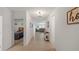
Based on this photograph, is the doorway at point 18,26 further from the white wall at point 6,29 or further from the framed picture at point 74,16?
the framed picture at point 74,16

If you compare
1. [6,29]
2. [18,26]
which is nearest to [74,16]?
[18,26]

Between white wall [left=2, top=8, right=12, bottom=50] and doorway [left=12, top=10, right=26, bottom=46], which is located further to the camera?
doorway [left=12, top=10, right=26, bottom=46]

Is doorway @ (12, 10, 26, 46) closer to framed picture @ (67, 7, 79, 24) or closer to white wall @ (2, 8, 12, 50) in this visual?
white wall @ (2, 8, 12, 50)

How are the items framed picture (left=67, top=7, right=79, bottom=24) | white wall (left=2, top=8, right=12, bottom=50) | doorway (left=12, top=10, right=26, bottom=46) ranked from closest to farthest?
framed picture (left=67, top=7, right=79, bottom=24) < white wall (left=2, top=8, right=12, bottom=50) < doorway (left=12, top=10, right=26, bottom=46)

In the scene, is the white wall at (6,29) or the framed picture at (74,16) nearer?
the framed picture at (74,16)

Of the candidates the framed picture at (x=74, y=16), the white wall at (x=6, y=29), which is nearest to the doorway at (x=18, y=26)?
the white wall at (x=6, y=29)

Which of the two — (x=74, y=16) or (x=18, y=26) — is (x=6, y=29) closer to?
(x=18, y=26)

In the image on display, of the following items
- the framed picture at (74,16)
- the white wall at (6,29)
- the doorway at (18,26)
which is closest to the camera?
the framed picture at (74,16)

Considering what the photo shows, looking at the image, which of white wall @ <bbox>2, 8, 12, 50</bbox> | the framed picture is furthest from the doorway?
the framed picture

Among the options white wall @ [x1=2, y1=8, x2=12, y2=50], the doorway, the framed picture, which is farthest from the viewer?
the doorway

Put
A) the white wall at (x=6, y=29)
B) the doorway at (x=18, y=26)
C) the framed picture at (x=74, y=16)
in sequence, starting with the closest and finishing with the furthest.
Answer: the framed picture at (x=74, y=16)
the white wall at (x=6, y=29)
the doorway at (x=18, y=26)
